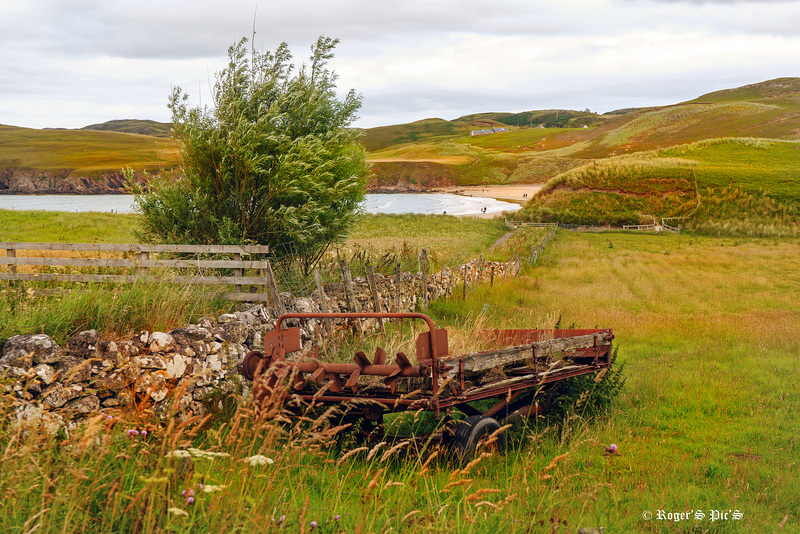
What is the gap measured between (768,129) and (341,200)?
137801 mm

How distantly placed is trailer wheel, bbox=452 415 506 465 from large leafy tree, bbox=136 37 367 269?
725 cm

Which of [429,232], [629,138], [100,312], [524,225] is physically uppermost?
[629,138]

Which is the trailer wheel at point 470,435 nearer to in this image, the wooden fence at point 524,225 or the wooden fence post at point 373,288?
the wooden fence post at point 373,288

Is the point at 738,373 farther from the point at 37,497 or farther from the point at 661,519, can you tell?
the point at 37,497

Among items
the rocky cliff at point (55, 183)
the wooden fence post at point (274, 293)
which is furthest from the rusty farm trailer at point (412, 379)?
the rocky cliff at point (55, 183)

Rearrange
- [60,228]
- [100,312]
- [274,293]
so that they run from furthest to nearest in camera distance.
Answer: [60,228]
[274,293]
[100,312]

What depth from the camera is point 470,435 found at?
5.71 meters

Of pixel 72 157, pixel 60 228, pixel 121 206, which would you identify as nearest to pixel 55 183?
pixel 72 157

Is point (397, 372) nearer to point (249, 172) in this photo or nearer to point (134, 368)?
point (134, 368)

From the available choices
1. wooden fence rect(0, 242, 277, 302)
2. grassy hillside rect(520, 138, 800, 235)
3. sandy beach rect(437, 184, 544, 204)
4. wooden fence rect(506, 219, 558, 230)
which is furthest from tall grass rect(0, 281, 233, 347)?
sandy beach rect(437, 184, 544, 204)

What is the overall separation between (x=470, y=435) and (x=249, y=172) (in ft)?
27.6

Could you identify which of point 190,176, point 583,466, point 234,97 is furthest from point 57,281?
point 583,466

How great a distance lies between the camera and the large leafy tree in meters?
12.0

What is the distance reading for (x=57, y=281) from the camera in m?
10.4
